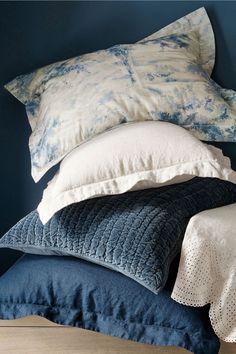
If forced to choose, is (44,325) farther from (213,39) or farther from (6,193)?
(213,39)

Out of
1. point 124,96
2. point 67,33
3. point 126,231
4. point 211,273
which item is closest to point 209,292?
point 211,273

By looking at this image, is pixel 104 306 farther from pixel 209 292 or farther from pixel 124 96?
pixel 124 96

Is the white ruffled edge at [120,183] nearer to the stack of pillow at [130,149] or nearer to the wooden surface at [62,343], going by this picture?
the stack of pillow at [130,149]

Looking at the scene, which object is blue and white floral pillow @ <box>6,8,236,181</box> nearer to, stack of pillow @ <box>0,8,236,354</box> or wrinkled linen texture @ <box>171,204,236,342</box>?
stack of pillow @ <box>0,8,236,354</box>

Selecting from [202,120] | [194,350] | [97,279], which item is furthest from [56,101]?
[194,350]

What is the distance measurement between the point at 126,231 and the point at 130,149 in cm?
19

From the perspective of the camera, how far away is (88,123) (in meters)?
1.32

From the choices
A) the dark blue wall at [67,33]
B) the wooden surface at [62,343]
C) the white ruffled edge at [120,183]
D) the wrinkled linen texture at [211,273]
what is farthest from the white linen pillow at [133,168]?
the dark blue wall at [67,33]

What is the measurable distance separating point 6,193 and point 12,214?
0.07 meters

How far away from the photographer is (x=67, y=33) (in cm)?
163

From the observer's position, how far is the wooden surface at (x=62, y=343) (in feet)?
3.62

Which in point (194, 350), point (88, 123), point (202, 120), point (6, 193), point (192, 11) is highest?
point (192, 11)

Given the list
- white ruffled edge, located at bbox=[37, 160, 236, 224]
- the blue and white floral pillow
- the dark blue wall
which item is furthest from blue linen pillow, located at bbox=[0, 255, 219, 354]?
the dark blue wall

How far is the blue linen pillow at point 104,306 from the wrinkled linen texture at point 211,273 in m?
0.03
